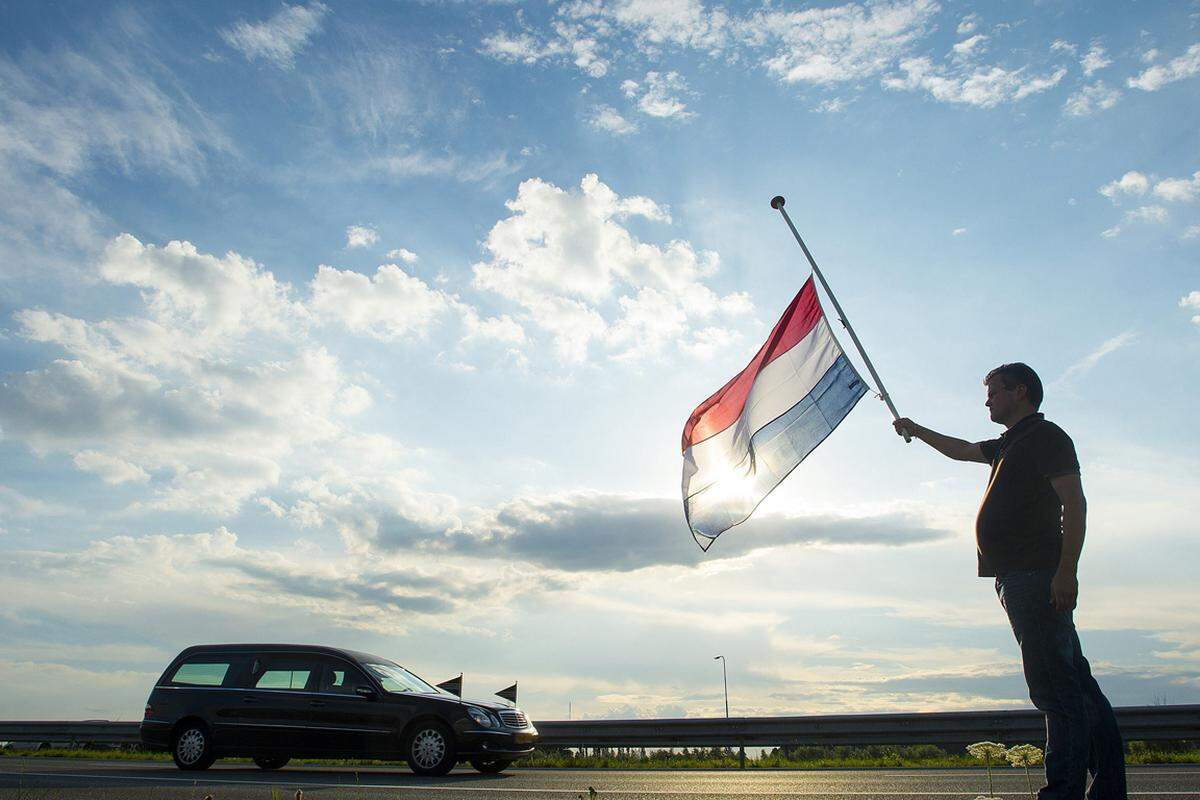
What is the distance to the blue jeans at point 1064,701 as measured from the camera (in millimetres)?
4332

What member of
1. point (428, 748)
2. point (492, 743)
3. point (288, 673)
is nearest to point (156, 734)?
point (288, 673)

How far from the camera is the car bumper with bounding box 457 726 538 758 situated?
12016mm

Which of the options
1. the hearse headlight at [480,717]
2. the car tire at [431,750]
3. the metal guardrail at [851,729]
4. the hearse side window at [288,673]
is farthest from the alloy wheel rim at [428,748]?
the metal guardrail at [851,729]

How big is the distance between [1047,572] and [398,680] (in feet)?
33.7

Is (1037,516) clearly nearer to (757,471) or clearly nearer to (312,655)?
(757,471)

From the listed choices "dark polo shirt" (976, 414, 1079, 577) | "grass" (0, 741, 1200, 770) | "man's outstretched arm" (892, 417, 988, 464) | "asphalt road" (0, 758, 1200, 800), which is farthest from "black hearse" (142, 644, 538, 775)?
"dark polo shirt" (976, 414, 1079, 577)

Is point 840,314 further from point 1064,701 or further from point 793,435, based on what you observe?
point 1064,701

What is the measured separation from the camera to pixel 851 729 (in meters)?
14.8

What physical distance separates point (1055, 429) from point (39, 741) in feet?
71.6

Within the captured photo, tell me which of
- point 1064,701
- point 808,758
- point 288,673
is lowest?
point 808,758

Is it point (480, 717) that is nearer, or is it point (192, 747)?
point (480, 717)

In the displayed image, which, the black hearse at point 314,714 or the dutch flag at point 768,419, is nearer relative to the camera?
the dutch flag at point 768,419

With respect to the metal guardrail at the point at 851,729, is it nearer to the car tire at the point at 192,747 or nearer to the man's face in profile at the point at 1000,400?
the car tire at the point at 192,747

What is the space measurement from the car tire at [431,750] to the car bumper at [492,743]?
0.50ft
